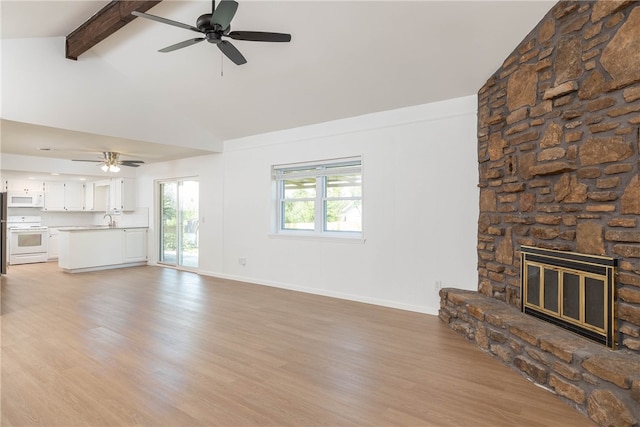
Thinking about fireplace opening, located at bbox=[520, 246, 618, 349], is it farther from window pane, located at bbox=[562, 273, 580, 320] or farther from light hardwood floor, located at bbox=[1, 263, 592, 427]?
light hardwood floor, located at bbox=[1, 263, 592, 427]

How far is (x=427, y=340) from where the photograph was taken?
3516 mm

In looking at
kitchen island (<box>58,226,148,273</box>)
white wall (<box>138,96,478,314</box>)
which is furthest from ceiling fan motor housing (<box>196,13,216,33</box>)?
kitchen island (<box>58,226,148,273</box>)

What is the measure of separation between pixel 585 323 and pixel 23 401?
12.7 ft

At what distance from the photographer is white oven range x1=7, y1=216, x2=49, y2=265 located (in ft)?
27.1

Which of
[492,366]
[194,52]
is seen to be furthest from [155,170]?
[492,366]

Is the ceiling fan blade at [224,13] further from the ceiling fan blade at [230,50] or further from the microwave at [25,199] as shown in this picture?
the microwave at [25,199]

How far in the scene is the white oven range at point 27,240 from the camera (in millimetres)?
8273

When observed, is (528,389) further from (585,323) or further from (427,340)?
(427,340)

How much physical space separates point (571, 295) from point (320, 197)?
354 cm

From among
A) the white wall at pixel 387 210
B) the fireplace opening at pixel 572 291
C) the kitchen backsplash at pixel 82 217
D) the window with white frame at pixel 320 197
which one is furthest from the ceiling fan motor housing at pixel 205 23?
the kitchen backsplash at pixel 82 217

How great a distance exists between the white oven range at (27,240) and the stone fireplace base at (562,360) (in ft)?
31.3

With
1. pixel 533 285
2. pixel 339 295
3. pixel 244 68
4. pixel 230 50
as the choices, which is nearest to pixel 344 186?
pixel 339 295

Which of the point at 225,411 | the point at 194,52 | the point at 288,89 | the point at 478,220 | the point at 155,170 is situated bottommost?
the point at 225,411

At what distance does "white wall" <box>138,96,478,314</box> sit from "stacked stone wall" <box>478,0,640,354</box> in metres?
0.38
